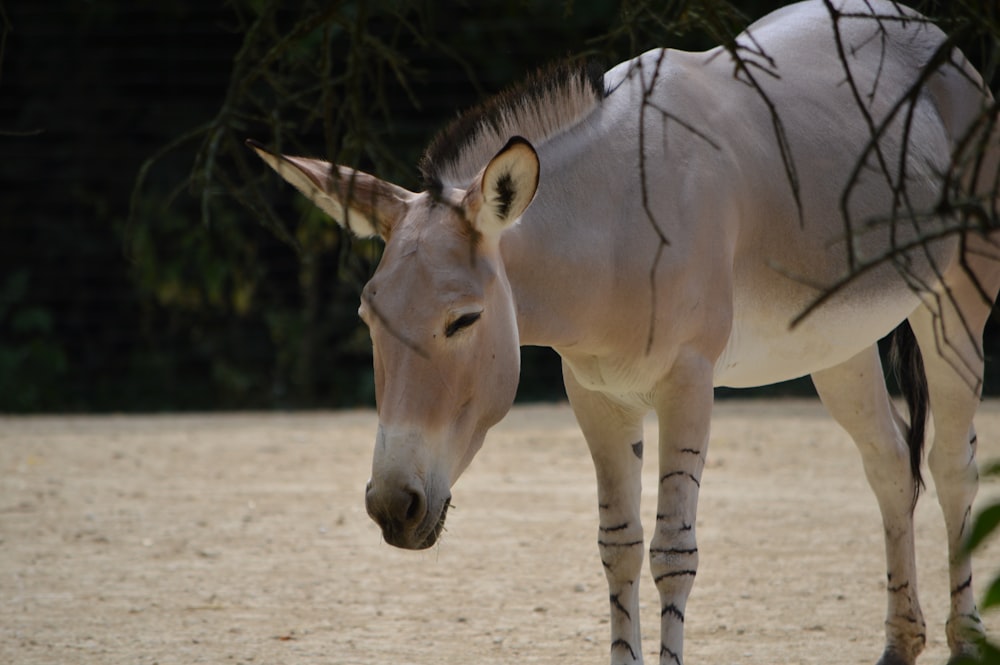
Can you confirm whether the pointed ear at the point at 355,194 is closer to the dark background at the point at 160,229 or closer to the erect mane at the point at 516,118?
the erect mane at the point at 516,118

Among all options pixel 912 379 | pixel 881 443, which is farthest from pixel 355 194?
pixel 912 379

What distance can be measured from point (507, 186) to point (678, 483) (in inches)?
→ 33.9

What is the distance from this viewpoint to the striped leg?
147 inches

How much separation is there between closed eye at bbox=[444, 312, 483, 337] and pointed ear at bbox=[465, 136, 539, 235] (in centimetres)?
18

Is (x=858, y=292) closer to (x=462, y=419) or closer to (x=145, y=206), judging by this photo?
(x=462, y=419)

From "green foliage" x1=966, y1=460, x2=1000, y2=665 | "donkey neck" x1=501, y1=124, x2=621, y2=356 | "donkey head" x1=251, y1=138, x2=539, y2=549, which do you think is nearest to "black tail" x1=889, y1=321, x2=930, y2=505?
"donkey neck" x1=501, y1=124, x2=621, y2=356

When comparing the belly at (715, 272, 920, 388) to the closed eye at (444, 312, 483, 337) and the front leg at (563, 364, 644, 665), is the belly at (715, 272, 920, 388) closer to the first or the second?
the front leg at (563, 364, 644, 665)

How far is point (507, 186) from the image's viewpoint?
103 inches

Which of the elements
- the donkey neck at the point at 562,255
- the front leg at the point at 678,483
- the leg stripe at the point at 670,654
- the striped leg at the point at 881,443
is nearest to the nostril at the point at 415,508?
the donkey neck at the point at 562,255

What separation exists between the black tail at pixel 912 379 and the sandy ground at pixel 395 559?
0.59 metres

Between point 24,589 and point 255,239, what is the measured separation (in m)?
5.95

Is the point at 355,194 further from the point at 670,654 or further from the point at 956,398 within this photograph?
the point at 956,398

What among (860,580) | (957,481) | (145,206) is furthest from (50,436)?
(957,481)

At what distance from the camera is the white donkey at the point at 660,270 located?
2592 mm
